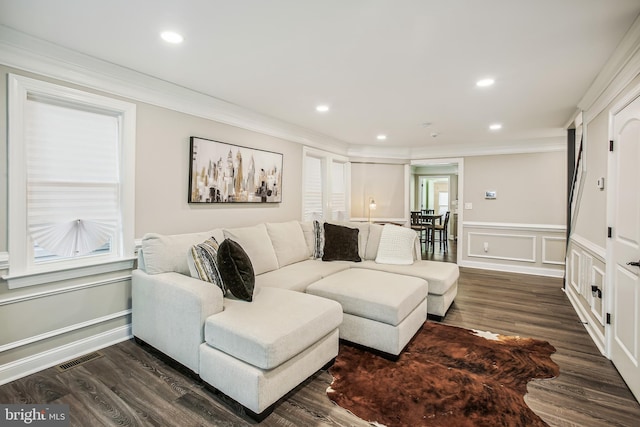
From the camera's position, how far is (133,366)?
2.38 m

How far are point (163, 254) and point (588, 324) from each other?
4163 millimetres

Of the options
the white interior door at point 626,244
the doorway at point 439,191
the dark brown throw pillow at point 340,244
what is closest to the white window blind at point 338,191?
the doorway at point 439,191

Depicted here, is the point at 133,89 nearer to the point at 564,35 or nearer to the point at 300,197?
the point at 300,197

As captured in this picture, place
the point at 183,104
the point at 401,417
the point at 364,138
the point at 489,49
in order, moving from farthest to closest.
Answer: the point at 364,138 < the point at 183,104 < the point at 489,49 < the point at 401,417

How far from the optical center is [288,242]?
3.81m

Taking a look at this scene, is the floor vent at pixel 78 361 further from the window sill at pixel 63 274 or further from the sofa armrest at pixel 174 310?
the window sill at pixel 63 274

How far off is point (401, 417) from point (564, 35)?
267 cm

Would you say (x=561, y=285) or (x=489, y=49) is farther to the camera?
(x=561, y=285)

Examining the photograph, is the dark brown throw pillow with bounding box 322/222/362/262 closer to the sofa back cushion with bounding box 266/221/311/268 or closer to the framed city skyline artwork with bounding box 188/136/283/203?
the sofa back cushion with bounding box 266/221/311/268

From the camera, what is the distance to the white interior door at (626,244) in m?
2.05

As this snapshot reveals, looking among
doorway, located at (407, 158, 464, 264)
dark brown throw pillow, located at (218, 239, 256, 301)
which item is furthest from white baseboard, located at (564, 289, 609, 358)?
dark brown throw pillow, located at (218, 239, 256, 301)

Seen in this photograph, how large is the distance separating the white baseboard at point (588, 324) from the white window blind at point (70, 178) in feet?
14.4

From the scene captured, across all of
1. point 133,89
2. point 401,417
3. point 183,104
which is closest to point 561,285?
point 401,417

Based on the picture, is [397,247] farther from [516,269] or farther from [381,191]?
[516,269]
